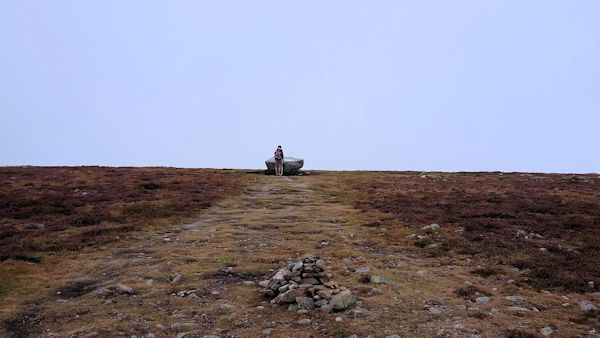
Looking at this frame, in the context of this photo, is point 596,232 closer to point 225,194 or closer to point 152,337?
point 152,337

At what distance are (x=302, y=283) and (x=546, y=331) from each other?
19.5ft

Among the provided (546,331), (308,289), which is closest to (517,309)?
(546,331)

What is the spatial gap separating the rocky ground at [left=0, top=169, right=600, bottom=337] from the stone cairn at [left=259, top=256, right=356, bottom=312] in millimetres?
41

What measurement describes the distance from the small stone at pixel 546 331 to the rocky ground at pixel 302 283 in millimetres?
43

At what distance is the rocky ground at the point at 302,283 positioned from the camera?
428 inches

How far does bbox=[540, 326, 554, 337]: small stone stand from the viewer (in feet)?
33.7

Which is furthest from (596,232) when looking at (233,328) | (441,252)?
(233,328)

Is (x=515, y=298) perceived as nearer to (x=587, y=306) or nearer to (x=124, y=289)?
(x=587, y=306)

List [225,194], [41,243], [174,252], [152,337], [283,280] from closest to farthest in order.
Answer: [152,337], [283,280], [174,252], [41,243], [225,194]

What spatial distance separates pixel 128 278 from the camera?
14.5 meters

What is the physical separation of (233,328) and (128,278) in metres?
5.33

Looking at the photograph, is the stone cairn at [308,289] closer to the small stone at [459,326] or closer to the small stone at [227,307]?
the small stone at [227,307]

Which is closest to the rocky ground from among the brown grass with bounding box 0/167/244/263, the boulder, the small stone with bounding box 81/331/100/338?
the small stone with bounding box 81/331/100/338

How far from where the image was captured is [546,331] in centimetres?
1044
